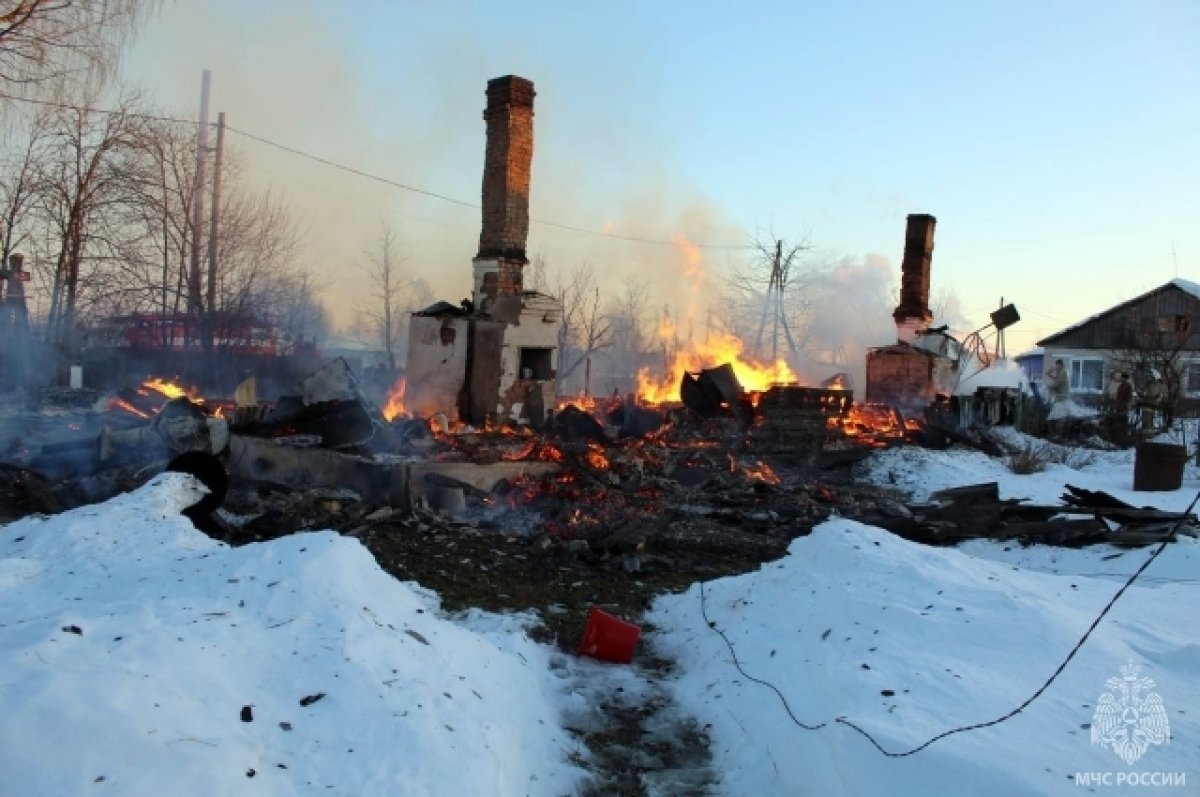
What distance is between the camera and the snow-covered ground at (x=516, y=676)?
A: 3.04 metres

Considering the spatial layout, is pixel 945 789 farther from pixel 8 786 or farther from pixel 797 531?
pixel 797 531

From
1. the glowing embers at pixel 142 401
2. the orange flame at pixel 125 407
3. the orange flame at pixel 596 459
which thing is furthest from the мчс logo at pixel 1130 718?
the orange flame at pixel 125 407

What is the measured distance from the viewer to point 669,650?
21.2ft

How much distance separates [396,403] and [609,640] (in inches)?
446

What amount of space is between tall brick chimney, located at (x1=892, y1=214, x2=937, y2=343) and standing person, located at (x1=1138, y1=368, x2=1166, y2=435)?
527 centimetres

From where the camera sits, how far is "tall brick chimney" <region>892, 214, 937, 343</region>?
2238 cm

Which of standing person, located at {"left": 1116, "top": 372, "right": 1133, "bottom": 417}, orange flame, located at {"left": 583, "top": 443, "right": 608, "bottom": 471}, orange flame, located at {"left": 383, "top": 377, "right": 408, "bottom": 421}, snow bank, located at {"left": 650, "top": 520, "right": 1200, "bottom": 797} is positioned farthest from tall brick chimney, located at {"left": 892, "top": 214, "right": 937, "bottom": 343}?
snow bank, located at {"left": 650, "top": 520, "right": 1200, "bottom": 797}

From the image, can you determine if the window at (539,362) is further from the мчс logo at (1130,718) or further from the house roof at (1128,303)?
the house roof at (1128,303)

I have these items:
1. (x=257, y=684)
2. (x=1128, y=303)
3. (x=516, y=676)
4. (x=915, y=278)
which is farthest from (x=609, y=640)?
(x=1128, y=303)

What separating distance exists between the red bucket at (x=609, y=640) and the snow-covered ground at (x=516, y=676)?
172 millimetres

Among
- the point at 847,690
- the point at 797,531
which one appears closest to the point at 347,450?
the point at 797,531

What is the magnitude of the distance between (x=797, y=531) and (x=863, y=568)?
451cm

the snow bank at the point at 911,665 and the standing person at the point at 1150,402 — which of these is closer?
the snow bank at the point at 911,665

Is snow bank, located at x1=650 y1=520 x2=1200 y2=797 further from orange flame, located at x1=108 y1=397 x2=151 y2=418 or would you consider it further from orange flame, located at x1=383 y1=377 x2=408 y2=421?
orange flame, located at x1=108 y1=397 x2=151 y2=418
